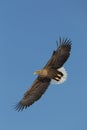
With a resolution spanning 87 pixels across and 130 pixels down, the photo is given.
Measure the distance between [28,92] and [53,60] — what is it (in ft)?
6.17

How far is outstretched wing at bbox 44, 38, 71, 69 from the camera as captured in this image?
46250 millimetres

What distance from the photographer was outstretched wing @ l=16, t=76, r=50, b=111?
154 ft

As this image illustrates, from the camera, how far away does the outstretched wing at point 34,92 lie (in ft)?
154

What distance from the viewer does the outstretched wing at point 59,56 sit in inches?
1821

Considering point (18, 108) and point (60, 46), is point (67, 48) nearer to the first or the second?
point (60, 46)

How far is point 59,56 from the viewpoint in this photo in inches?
1823

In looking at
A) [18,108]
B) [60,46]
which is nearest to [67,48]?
[60,46]

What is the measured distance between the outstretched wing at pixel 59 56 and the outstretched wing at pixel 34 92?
102cm

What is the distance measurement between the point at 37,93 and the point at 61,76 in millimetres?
1554

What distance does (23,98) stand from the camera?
155 feet

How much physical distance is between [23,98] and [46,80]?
48.9 inches

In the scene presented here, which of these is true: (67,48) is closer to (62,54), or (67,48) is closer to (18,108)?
(62,54)

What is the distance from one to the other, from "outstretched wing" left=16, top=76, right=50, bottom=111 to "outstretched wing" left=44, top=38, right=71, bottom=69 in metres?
1.02

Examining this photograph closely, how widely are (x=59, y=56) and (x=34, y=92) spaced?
6.47ft
